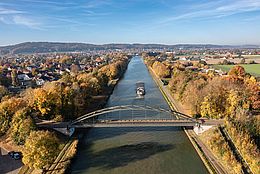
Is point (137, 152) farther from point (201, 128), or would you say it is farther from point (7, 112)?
point (7, 112)

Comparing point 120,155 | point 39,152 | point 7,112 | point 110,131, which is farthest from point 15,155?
point 110,131

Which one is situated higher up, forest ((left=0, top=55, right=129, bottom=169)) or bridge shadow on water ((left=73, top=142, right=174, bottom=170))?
forest ((left=0, top=55, right=129, bottom=169))

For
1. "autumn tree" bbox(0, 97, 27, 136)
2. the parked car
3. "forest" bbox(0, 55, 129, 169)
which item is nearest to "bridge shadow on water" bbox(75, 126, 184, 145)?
"forest" bbox(0, 55, 129, 169)

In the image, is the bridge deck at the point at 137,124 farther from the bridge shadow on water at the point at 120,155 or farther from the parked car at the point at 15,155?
the parked car at the point at 15,155

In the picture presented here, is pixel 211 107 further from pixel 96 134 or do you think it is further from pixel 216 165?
pixel 96 134

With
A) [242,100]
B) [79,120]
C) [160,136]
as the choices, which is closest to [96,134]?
[79,120]

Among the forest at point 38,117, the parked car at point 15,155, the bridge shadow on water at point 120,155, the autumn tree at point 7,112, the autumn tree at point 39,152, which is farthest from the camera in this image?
the autumn tree at point 7,112

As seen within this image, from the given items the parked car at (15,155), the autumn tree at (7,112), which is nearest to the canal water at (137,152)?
the parked car at (15,155)

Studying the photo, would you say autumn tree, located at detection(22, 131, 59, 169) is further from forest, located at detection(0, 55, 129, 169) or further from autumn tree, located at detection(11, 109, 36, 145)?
autumn tree, located at detection(11, 109, 36, 145)

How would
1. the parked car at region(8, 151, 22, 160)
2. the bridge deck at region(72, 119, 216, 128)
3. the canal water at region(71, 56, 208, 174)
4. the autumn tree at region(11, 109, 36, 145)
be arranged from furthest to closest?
1. the bridge deck at region(72, 119, 216, 128)
2. the autumn tree at region(11, 109, 36, 145)
3. the parked car at region(8, 151, 22, 160)
4. the canal water at region(71, 56, 208, 174)
